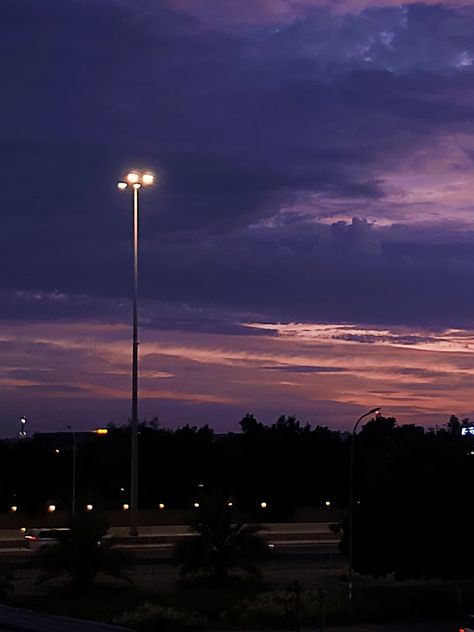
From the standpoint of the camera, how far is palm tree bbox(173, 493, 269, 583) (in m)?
43.0

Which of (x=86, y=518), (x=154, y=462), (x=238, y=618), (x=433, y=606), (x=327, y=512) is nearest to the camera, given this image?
(x=238, y=618)

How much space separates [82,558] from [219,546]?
5.94 metres

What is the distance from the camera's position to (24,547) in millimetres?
57844

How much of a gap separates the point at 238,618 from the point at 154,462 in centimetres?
5753

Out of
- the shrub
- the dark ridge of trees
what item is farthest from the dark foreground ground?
the dark ridge of trees

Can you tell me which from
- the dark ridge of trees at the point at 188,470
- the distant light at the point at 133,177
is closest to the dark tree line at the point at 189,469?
the dark ridge of trees at the point at 188,470

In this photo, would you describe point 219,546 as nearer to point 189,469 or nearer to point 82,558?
point 82,558

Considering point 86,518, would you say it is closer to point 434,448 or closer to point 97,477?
point 434,448

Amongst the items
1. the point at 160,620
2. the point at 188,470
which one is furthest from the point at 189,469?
the point at 160,620

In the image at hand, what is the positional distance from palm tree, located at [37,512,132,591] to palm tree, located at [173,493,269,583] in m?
3.47

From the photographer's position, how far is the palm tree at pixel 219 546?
42969 mm

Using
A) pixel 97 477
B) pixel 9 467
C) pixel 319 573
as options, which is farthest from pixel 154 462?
pixel 319 573

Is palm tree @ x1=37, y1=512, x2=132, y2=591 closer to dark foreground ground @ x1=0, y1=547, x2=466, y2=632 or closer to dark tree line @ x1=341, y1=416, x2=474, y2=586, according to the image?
dark foreground ground @ x1=0, y1=547, x2=466, y2=632

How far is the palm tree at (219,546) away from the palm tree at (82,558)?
347cm
